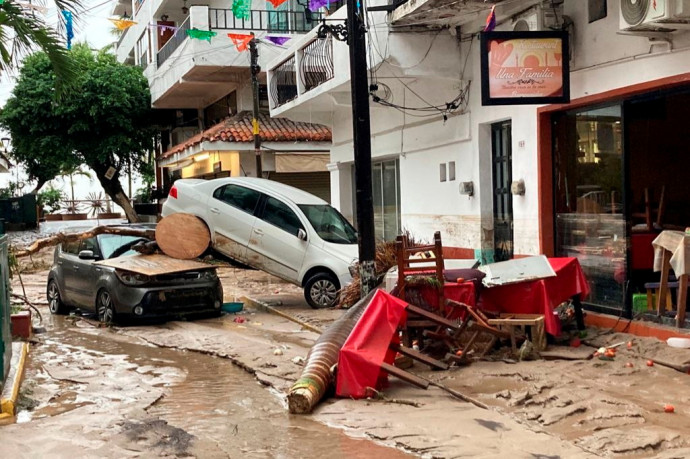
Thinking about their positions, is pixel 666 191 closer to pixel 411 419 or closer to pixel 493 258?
pixel 493 258

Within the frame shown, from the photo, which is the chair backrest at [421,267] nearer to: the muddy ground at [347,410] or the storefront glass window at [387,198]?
the muddy ground at [347,410]

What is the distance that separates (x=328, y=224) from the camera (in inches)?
575

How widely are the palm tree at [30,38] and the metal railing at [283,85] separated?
308 inches

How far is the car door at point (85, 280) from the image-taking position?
44.4 feet

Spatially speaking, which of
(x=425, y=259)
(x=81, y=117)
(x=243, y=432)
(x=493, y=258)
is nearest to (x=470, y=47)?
(x=493, y=258)

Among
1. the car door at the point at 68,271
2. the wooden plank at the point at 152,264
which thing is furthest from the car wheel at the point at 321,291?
the car door at the point at 68,271

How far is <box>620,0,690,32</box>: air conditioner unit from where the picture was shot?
7.87m

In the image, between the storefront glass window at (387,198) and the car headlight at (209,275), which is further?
the storefront glass window at (387,198)

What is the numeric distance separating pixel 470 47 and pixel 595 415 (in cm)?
773

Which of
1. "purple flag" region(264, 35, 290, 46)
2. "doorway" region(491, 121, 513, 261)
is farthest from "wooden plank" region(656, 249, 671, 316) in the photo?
"purple flag" region(264, 35, 290, 46)

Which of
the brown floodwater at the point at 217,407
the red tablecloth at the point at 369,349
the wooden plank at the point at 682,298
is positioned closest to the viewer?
the brown floodwater at the point at 217,407

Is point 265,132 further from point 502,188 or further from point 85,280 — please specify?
point 502,188

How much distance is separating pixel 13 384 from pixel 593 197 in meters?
7.45

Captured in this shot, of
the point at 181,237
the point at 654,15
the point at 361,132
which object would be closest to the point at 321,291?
the point at 181,237
